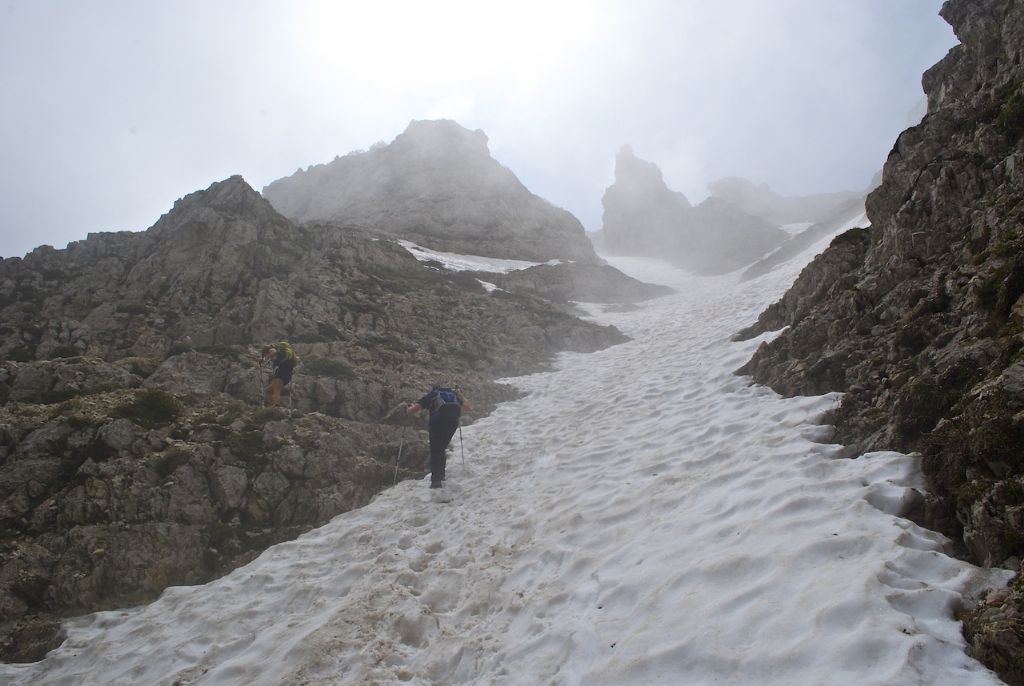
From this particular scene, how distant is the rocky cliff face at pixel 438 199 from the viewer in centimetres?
5547

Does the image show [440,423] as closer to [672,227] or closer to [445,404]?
[445,404]

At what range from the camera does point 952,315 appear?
27.1 feet

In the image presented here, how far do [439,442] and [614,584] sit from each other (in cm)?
640


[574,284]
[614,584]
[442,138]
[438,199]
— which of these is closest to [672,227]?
[442,138]

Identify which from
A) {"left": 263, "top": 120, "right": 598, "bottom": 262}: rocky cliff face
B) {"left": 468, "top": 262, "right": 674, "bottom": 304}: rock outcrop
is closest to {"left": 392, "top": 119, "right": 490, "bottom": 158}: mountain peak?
{"left": 263, "top": 120, "right": 598, "bottom": 262}: rocky cliff face

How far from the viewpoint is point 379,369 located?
18.3m

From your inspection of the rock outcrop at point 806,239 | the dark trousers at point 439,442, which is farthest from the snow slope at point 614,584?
the rock outcrop at point 806,239

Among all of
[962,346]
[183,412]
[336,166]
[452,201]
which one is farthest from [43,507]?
[336,166]

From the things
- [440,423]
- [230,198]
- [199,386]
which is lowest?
[440,423]

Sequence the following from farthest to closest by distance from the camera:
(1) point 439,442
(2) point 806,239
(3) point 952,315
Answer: (2) point 806,239 < (1) point 439,442 < (3) point 952,315

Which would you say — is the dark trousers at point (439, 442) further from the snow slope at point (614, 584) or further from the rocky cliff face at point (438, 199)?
the rocky cliff face at point (438, 199)

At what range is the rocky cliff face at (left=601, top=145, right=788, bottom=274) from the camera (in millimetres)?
84125

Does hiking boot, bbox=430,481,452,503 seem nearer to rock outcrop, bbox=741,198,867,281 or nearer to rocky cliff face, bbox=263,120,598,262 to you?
rocky cliff face, bbox=263,120,598,262

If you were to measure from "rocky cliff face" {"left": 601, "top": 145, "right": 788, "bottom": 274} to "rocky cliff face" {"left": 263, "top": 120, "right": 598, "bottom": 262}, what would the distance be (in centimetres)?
2689
